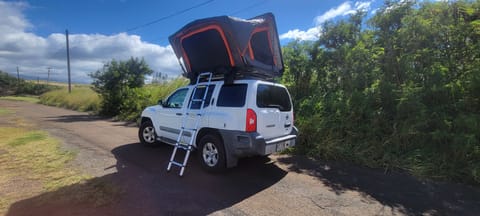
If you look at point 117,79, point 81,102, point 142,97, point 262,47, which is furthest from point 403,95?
point 81,102

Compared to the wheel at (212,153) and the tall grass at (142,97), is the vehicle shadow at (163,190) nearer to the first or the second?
the wheel at (212,153)

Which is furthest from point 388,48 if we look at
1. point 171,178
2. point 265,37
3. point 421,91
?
point 171,178

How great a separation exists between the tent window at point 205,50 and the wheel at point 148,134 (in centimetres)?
213

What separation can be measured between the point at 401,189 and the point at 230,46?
3.79m

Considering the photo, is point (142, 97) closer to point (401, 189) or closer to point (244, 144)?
point (244, 144)

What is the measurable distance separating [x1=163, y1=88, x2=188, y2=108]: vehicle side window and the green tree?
984 centimetres

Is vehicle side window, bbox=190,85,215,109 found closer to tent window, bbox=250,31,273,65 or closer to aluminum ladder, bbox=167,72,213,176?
aluminum ladder, bbox=167,72,213,176

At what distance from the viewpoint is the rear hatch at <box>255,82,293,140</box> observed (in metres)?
4.05

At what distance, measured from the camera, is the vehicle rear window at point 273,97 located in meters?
4.15

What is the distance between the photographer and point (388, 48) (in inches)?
219

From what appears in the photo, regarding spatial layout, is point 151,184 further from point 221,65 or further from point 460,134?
point 460,134

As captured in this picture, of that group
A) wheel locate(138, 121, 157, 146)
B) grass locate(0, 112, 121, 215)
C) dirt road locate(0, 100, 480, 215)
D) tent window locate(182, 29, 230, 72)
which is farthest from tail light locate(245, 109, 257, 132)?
wheel locate(138, 121, 157, 146)

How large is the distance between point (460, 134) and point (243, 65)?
13.5 ft

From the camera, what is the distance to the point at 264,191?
356 cm
